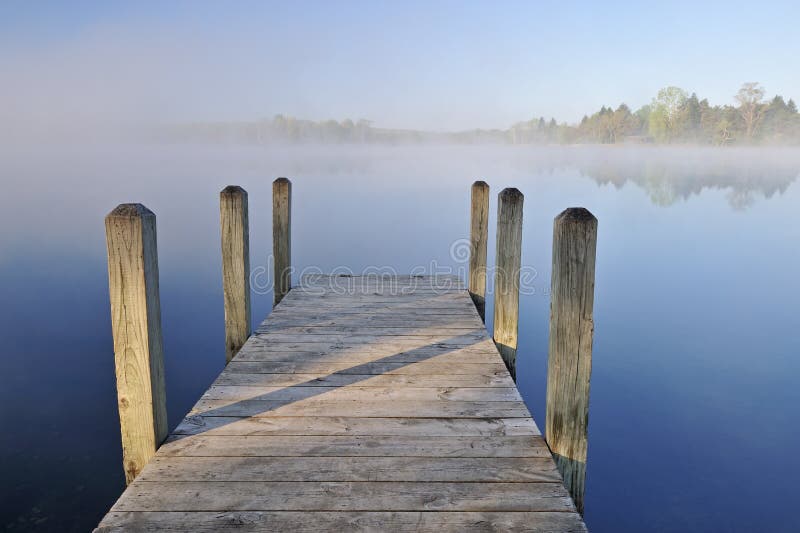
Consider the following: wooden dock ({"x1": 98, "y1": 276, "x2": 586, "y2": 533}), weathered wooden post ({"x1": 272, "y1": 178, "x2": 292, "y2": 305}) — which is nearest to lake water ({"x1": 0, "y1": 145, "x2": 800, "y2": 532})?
weathered wooden post ({"x1": 272, "y1": 178, "x2": 292, "y2": 305})

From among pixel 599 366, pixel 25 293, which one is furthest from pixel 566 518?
pixel 25 293

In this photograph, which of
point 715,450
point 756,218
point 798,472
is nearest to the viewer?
point 798,472

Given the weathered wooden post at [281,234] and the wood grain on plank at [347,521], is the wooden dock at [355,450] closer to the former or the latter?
the wood grain on plank at [347,521]

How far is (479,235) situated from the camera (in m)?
6.32

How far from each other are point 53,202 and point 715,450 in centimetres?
3824

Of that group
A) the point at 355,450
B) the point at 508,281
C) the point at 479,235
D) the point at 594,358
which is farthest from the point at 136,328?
the point at 594,358

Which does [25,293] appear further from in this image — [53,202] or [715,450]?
[53,202]

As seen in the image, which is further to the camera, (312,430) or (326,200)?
(326,200)

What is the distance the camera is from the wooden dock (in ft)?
7.55

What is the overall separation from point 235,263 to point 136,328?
6.70ft

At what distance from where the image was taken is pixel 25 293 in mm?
14641

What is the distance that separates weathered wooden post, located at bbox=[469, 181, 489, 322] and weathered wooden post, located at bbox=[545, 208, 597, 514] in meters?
3.51

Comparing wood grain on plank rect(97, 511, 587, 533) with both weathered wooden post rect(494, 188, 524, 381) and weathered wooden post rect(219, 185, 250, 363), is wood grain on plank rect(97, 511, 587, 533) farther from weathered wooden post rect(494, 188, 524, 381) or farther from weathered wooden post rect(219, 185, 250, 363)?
weathered wooden post rect(494, 188, 524, 381)

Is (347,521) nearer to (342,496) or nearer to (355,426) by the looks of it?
(342,496)
